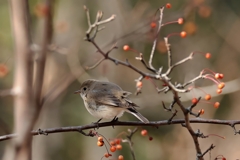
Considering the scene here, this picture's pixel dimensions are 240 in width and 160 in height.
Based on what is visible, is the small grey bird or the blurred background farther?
the blurred background

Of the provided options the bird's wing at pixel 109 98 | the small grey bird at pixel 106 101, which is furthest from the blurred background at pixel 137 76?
the bird's wing at pixel 109 98

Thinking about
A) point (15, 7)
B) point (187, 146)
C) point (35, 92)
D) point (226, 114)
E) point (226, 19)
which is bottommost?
point (35, 92)

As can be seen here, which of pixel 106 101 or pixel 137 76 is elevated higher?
pixel 137 76

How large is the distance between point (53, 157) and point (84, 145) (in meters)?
0.52

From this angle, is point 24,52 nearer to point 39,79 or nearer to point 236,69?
point 39,79

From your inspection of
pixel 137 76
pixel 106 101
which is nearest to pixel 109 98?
pixel 106 101

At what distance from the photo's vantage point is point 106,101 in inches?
118

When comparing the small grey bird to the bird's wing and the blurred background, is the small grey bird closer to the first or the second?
the bird's wing

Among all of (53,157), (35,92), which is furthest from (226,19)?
(35,92)

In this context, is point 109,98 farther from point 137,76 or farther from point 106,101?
point 137,76

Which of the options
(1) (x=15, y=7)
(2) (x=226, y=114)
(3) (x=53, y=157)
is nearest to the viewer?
(1) (x=15, y=7)

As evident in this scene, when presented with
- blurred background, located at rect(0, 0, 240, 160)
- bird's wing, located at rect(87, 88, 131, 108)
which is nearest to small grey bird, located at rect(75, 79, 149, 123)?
bird's wing, located at rect(87, 88, 131, 108)

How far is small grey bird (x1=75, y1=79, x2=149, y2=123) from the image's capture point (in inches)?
113

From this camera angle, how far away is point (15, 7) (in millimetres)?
724
